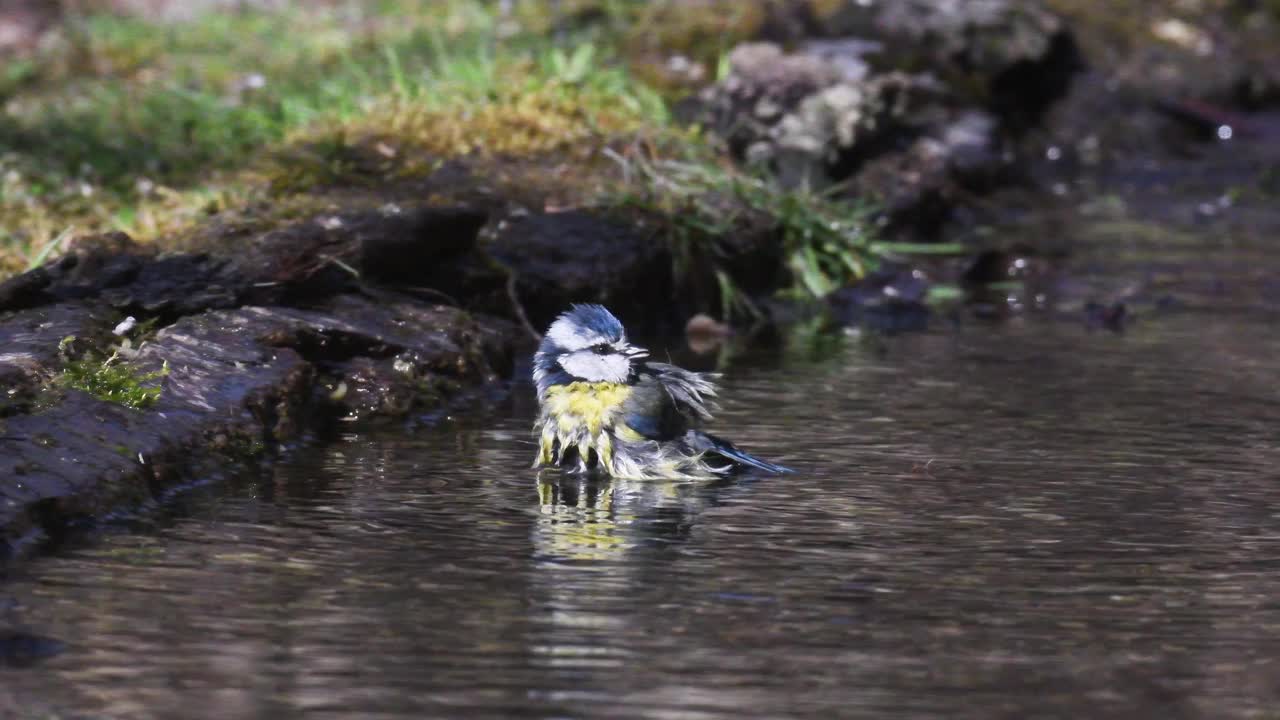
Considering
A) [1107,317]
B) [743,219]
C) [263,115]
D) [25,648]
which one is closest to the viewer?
[25,648]

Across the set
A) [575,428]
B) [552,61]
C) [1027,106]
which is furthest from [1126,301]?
[1027,106]

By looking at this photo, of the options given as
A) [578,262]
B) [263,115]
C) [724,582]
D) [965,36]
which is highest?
[965,36]

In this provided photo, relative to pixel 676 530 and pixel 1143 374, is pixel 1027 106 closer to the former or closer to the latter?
pixel 1143 374

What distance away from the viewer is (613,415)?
19.2 ft

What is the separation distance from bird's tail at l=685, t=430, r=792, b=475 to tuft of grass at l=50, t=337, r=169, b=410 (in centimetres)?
160

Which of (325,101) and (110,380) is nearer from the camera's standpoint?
(110,380)

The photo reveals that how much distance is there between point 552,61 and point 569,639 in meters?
7.00

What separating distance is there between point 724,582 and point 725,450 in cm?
133

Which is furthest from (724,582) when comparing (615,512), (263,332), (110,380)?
(263,332)

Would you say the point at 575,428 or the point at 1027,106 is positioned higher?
the point at 1027,106

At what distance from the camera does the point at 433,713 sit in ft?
11.8

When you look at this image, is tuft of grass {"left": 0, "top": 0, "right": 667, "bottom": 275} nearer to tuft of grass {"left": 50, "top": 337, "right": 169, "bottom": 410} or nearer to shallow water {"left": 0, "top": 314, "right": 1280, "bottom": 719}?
tuft of grass {"left": 50, "top": 337, "right": 169, "bottom": 410}

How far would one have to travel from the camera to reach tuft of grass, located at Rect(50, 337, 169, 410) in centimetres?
566

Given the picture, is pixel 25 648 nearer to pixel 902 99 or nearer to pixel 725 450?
pixel 725 450
